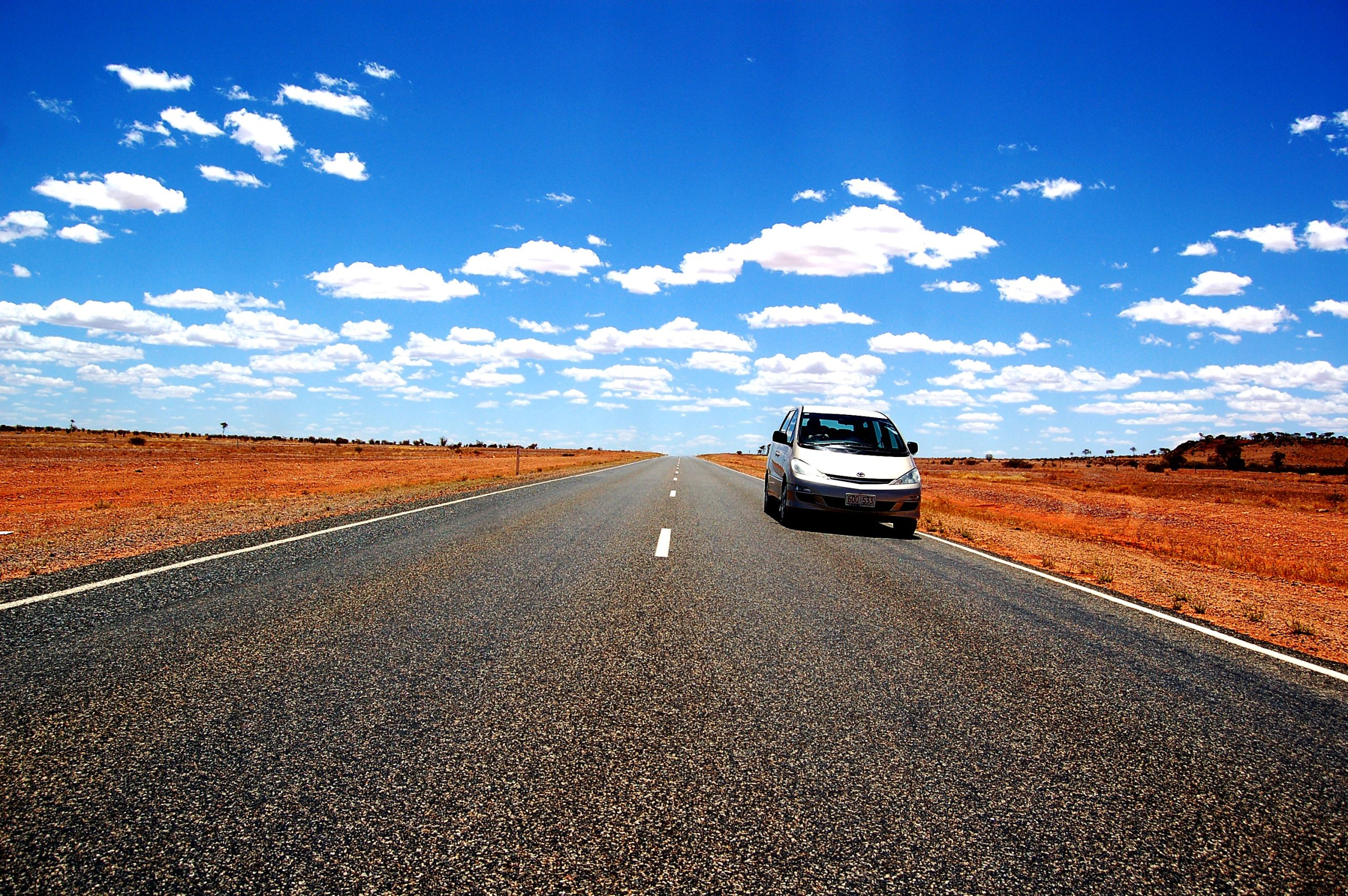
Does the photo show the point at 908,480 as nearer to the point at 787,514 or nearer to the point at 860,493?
the point at 860,493

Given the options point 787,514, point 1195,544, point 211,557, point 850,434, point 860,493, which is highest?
point 850,434

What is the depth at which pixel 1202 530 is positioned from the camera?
17.0m

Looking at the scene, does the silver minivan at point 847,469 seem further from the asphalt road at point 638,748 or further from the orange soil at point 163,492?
the orange soil at point 163,492

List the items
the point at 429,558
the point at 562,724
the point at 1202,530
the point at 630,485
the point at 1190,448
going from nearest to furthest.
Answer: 1. the point at 562,724
2. the point at 429,558
3. the point at 1202,530
4. the point at 630,485
5. the point at 1190,448

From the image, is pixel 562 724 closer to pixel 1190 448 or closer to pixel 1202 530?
pixel 1202 530

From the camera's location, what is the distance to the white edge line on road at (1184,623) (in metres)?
4.86

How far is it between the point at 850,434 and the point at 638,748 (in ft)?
33.8

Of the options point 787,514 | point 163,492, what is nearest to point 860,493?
point 787,514

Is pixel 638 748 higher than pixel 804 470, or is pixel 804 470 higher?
pixel 804 470

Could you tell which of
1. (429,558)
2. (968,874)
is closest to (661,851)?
(968,874)

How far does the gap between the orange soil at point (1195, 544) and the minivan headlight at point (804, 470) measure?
3.06 m

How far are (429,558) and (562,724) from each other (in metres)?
4.87

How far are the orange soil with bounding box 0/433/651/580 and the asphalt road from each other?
4.40 m

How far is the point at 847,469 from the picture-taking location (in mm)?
11320
